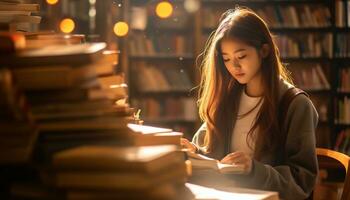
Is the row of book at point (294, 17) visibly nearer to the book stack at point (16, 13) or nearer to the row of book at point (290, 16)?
the row of book at point (290, 16)

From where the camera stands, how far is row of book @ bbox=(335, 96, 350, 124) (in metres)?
5.83

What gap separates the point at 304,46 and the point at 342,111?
72cm

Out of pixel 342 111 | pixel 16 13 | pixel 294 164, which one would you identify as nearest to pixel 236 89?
pixel 294 164

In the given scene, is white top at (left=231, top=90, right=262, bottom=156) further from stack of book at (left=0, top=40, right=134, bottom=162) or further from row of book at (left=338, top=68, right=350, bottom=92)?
row of book at (left=338, top=68, right=350, bottom=92)

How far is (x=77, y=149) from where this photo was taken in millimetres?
917

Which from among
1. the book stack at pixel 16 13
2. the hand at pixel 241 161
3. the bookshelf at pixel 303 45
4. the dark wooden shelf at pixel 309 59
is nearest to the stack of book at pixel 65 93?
the book stack at pixel 16 13

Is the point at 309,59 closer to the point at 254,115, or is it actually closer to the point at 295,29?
the point at 295,29

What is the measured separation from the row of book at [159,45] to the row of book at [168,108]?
1.44ft

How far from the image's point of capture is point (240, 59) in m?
2.15

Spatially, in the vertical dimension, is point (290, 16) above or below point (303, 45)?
above

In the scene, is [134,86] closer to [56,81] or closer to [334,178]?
[334,178]

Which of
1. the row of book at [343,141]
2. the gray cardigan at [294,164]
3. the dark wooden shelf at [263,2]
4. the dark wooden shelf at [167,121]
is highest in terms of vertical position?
the dark wooden shelf at [263,2]

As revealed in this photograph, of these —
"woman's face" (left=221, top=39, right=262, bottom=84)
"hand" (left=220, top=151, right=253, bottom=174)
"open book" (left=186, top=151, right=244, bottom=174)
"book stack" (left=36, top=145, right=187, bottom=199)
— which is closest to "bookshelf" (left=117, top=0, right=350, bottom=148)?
"woman's face" (left=221, top=39, right=262, bottom=84)

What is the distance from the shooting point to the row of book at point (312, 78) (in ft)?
19.4
